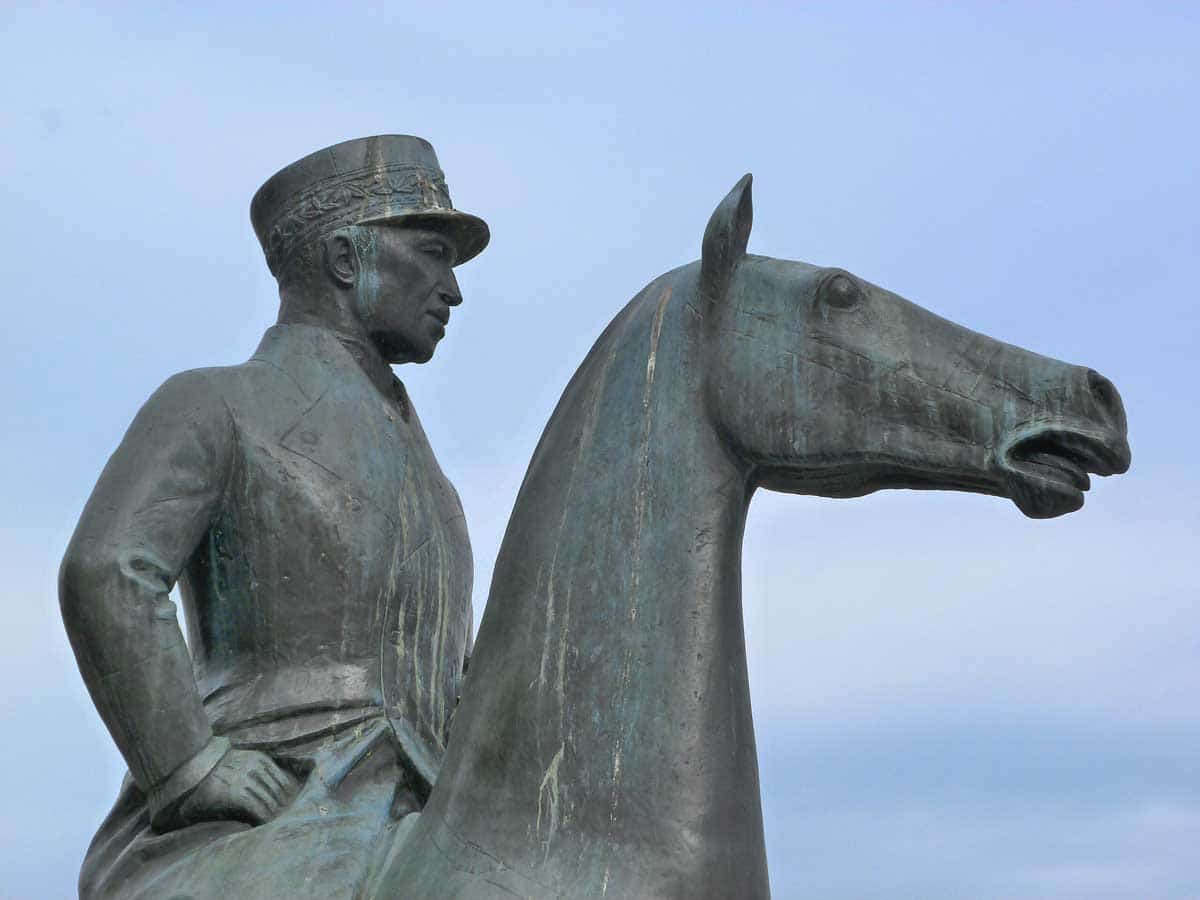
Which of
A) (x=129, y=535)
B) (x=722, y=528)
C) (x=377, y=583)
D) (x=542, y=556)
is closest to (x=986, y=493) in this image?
(x=722, y=528)

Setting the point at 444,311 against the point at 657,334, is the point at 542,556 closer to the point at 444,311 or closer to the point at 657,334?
the point at 657,334

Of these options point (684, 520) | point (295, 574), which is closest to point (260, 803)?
point (295, 574)

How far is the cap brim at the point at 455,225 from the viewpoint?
738 centimetres

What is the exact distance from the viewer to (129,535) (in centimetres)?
653

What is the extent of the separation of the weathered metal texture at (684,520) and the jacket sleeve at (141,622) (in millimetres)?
915

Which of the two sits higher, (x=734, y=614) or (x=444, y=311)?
(x=444, y=311)

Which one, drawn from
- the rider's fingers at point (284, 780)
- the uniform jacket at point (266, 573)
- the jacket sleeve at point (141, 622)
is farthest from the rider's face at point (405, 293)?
the rider's fingers at point (284, 780)

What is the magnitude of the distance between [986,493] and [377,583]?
2.11 m

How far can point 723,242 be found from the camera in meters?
5.96

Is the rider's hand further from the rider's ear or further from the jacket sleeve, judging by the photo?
the rider's ear

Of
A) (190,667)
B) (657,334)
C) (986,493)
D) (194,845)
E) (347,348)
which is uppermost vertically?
(347,348)

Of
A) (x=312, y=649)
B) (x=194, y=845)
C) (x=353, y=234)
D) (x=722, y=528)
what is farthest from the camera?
(x=353, y=234)

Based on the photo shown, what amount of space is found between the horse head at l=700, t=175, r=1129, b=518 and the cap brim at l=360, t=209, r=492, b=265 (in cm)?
169

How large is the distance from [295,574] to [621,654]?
1.58 m
